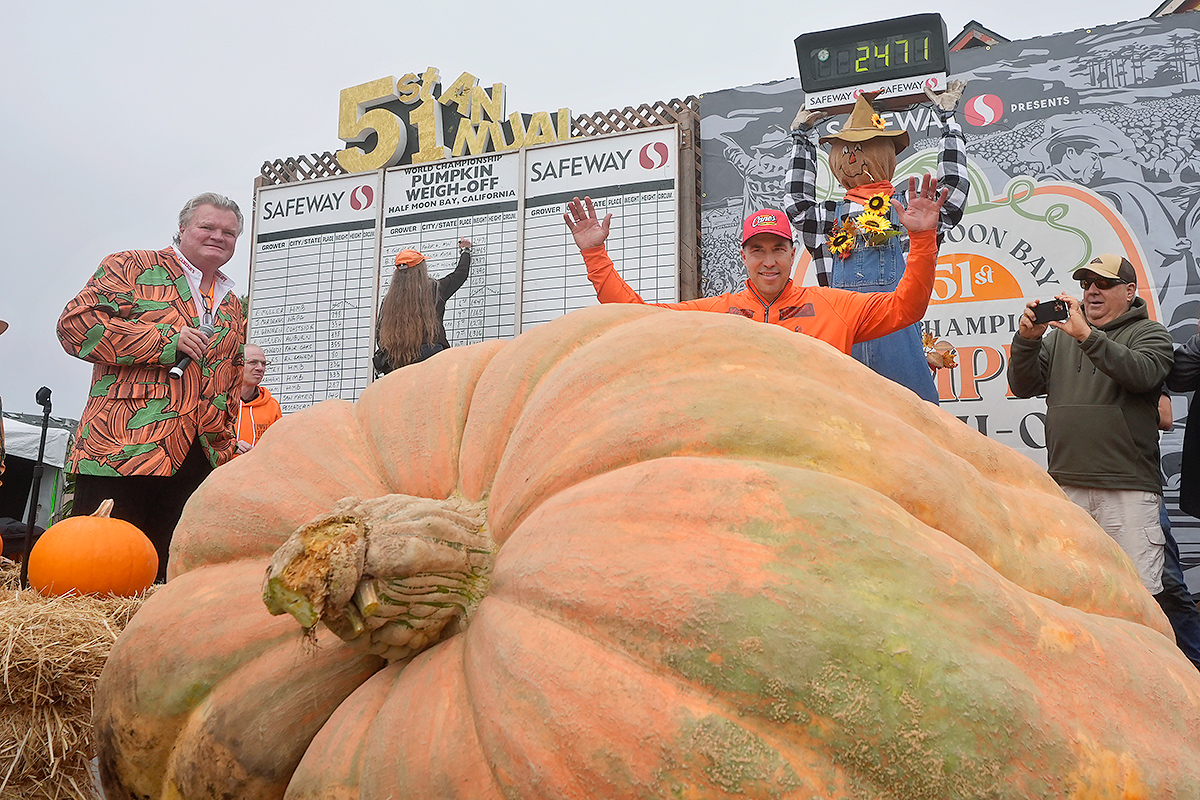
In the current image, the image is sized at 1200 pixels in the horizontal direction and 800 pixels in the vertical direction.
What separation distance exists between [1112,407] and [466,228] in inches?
190

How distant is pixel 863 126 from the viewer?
3998 mm

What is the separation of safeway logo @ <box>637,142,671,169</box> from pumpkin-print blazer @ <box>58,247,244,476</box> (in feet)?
11.9

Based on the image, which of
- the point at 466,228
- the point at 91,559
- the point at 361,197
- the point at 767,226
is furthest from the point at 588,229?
the point at 361,197

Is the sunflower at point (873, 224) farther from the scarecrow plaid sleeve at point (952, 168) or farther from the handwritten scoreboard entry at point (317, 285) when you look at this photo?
the handwritten scoreboard entry at point (317, 285)

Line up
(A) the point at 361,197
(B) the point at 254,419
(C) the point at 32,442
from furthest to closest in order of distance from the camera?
(C) the point at 32,442
(A) the point at 361,197
(B) the point at 254,419

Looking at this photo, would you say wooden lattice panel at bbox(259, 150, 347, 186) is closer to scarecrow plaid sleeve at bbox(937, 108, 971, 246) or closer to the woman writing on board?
the woman writing on board

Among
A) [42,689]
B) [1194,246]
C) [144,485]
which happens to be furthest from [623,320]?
[1194,246]

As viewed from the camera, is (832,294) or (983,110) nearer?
(832,294)

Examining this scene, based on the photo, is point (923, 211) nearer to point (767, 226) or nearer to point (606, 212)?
point (767, 226)

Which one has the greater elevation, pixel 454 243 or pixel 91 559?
pixel 454 243

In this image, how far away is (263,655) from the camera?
120cm

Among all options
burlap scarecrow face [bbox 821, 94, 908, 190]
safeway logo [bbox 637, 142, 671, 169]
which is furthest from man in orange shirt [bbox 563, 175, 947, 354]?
safeway logo [bbox 637, 142, 671, 169]

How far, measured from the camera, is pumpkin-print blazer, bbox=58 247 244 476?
3.17 m

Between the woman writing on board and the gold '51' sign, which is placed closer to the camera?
the woman writing on board
